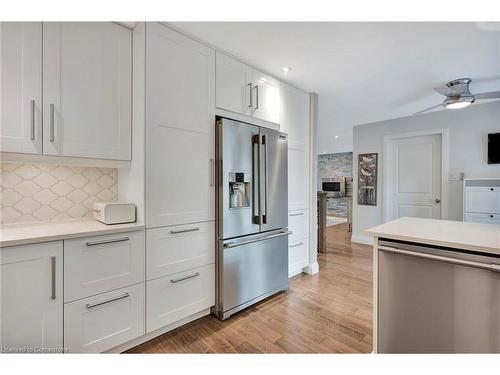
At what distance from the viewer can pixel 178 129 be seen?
187 centimetres

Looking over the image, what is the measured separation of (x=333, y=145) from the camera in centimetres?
762

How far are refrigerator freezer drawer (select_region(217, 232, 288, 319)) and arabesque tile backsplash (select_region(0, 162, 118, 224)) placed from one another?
3.62 feet

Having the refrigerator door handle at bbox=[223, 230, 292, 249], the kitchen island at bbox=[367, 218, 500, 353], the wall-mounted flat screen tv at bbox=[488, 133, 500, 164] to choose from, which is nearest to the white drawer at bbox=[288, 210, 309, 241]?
the refrigerator door handle at bbox=[223, 230, 292, 249]

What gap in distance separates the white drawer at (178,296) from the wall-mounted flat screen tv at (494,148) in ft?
13.8

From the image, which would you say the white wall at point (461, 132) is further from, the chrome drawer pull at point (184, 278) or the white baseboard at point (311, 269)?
the chrome drawer pull at point (184, 278)

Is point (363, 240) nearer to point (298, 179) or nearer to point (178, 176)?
point (298, 179)

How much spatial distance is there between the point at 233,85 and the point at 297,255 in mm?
2060

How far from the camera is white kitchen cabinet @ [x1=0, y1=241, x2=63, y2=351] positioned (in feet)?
4.06

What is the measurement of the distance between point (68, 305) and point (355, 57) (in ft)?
9.40

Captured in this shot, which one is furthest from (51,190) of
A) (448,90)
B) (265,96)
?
(448,90)

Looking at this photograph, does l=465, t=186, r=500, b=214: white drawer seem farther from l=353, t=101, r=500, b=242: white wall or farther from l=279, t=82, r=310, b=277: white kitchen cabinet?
l=279, t=82, r=310, b=277: white kitchen cabinet

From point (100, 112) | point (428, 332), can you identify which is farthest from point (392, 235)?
point (100, 112)

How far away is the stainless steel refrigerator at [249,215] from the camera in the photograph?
207 centimetres
